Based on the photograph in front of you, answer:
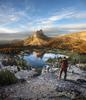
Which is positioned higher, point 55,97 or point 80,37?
point 80,37

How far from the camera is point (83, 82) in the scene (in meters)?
17.5

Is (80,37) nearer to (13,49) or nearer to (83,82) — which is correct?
(13,49)

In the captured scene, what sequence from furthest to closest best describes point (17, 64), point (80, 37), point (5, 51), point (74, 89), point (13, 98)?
point (80, 37)
point (5, 51)
point (17, 64)
point (74, 89)
point (13, 98)

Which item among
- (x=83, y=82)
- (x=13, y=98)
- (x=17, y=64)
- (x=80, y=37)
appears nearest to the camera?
(x=13, y=98)

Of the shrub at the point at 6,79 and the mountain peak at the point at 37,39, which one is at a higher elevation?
the mountain peak at the point at 37,39

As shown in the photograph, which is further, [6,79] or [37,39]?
[37,39]

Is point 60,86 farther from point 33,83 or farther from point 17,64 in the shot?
point 17,64

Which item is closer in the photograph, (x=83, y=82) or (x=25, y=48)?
(x=83, y=82)

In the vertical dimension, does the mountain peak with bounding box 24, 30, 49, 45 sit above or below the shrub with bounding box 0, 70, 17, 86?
above

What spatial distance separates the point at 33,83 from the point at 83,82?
12.7 feet

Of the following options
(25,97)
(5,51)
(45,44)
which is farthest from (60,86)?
(45,44)

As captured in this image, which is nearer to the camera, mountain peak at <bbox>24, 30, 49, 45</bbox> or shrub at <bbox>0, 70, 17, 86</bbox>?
shrub at <bbox>0, 70, 17, 86</bbox>

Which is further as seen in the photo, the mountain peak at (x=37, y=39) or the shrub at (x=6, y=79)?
the mountain peak at (x=37, y=39)

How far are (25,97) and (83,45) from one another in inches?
875
